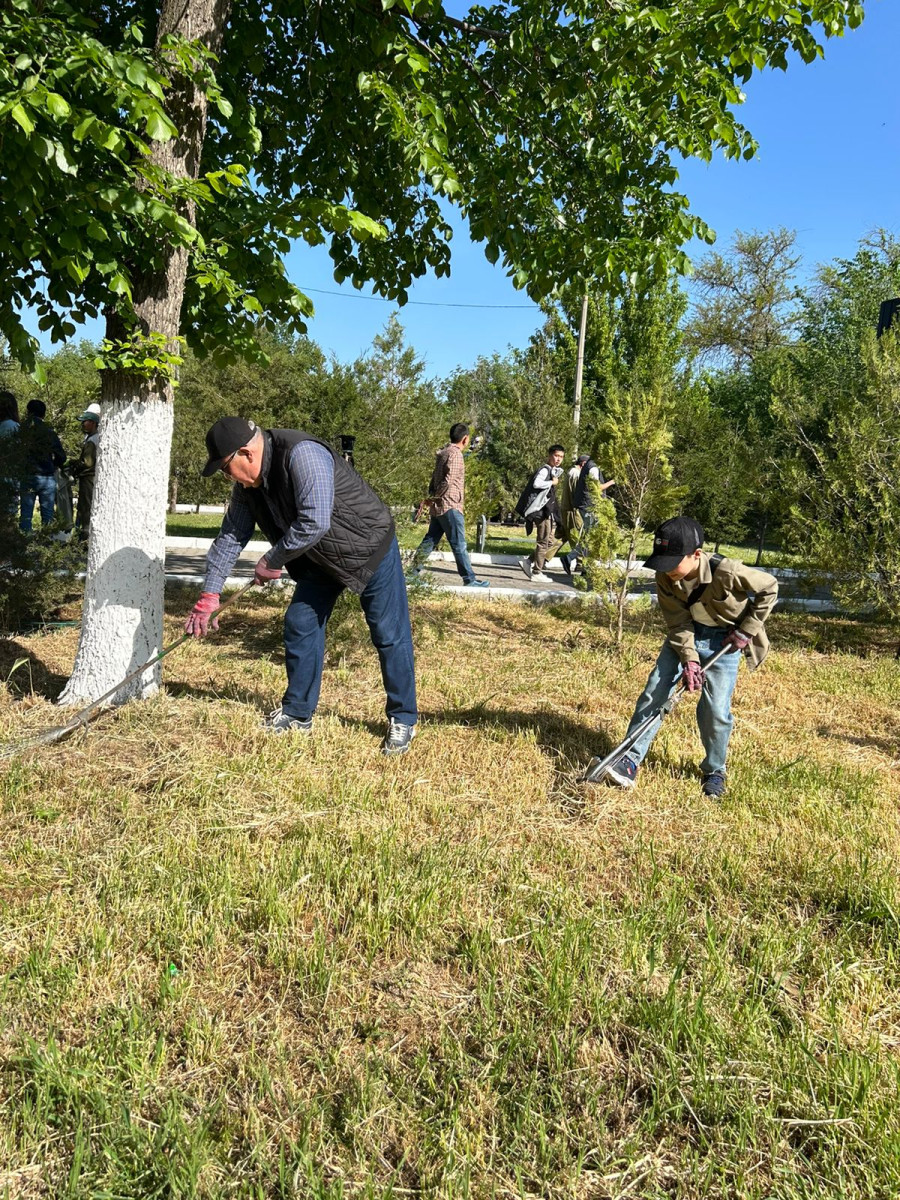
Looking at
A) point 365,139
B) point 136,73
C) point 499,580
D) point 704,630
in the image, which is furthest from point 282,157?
point 499,580

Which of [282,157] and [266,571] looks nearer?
[266,571]

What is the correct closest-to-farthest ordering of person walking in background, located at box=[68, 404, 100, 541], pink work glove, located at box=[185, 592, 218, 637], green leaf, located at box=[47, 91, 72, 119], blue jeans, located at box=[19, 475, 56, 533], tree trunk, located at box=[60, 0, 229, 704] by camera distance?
green leaf, located at box=[47, 91, 72, 119] < pink work glove, located at box=[185, 592, 218, 637] < tree trunk, located at box=[60, 0, 229, 704] < blue jeans, located at box=[19, 475, 56, 533] < person walking in background, located at box=[68, 404, 100, 541]

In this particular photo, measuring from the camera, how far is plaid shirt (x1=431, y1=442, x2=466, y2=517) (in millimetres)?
9023

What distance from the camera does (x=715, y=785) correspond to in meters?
4.01

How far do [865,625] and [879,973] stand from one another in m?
7.04

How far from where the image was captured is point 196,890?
2834 mm

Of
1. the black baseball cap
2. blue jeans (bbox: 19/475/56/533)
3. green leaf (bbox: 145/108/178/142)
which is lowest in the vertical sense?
blue jeans (bbox: 19/475/56/533)

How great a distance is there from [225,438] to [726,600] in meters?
2.55

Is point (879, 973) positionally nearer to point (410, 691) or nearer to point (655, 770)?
point (655, 770)

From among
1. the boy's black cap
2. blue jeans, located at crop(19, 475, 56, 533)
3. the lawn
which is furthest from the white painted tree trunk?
blue jeans, located at crop(19, 475, 56, 533)

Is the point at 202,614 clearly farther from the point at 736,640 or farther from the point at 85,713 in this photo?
the point at 736,640

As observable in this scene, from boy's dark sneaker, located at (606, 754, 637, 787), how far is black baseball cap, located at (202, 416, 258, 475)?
2.42 metres

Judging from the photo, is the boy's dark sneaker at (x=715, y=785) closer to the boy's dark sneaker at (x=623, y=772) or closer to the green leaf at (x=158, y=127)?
the boy's dark sneaker at (x=623, y=772)

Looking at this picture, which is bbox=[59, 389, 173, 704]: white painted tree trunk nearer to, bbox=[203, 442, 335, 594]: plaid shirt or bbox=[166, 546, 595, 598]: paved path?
bbox=[203, 442, 335, 594]: plaid shirt
